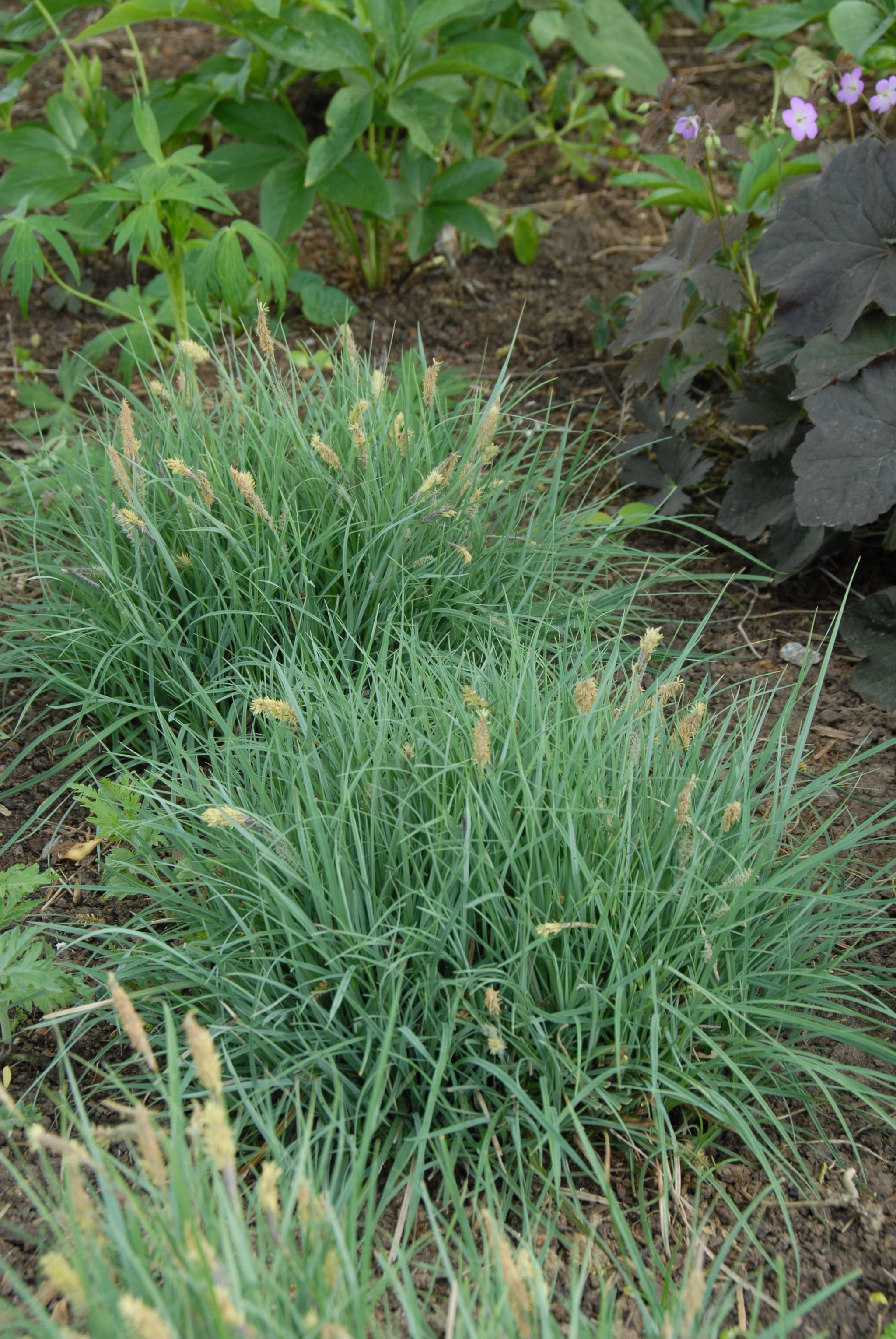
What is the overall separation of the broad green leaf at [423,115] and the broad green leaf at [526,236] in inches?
25.1

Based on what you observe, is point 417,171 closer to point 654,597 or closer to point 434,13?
point 434,13

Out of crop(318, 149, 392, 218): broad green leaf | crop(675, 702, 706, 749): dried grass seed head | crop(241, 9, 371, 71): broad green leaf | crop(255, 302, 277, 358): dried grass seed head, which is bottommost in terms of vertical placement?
crop(675, 702, 706, 749): dried grass seed head

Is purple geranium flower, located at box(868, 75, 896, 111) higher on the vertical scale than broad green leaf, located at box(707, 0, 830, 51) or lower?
lower

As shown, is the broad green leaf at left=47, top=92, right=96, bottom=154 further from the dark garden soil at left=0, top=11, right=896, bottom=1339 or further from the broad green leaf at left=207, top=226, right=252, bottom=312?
the broad green leaf at left=207, top=226, right=252, bottom=312

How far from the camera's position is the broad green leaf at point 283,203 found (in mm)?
3309

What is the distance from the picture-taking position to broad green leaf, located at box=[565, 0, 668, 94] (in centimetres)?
380

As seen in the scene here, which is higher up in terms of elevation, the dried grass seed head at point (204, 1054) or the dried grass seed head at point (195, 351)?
the dried grass seed head at point (195, 351)

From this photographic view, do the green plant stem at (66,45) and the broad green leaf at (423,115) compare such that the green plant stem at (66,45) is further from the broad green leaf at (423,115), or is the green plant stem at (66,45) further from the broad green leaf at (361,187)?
the broad green leaf at (423,115)

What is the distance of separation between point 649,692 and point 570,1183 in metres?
0.73

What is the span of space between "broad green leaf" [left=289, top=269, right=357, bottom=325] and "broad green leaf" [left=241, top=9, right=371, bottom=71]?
61 cm

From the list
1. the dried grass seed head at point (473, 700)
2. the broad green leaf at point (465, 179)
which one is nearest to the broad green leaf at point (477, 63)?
the broad green leaf at point (465, 179)

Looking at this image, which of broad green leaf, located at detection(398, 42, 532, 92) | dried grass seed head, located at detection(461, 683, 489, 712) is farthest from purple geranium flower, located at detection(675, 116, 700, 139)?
dried grass seed head, located at detection(461, 683, 489, 712)

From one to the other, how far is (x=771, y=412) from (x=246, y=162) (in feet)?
5.89

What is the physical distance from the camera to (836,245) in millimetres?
2426
